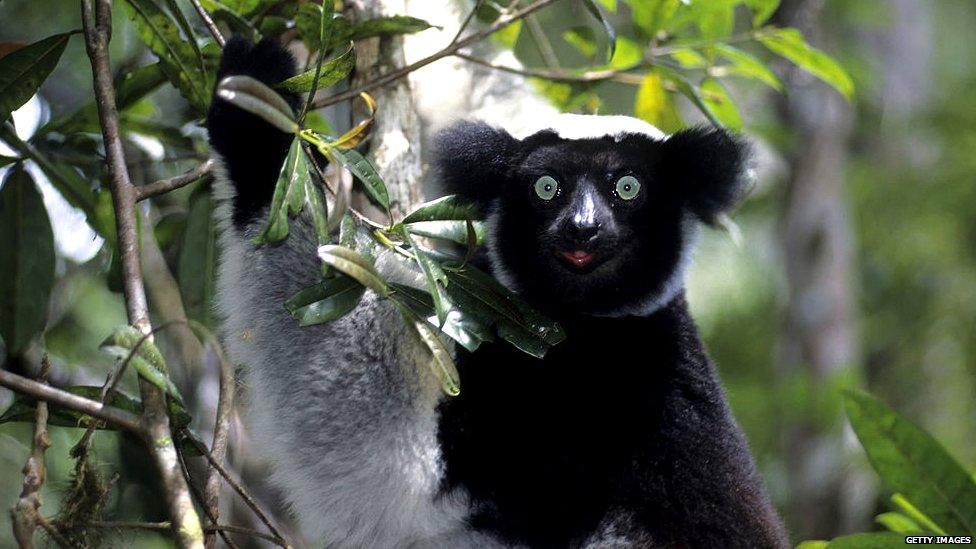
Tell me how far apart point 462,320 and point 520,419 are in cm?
75

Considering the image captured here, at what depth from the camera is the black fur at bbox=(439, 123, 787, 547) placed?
321cm

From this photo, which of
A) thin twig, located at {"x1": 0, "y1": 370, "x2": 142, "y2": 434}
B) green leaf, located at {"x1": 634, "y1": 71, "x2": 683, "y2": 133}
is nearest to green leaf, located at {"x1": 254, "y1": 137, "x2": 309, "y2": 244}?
thin twig, located at {"x1": 0, "y1": 370, "x2": 142, "y2": 434}

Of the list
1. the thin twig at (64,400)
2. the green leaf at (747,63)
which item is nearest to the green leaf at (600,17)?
the green leaf at (747,63)

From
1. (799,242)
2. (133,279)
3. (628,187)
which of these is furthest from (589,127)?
(799,242)

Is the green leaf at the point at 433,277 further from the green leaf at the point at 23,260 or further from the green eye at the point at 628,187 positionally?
the green leaf at the point at 23,260

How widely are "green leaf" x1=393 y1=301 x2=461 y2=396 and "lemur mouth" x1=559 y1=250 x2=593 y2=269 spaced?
0.86m

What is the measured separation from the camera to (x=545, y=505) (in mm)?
3248

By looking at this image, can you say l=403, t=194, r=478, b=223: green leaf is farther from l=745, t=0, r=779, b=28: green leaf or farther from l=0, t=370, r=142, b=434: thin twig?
l=745, t=0, r=779, b=28: green leaf

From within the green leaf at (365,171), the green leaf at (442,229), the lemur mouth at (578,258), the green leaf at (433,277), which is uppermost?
the green leaf at (365,171)

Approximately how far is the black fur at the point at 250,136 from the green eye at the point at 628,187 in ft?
3.62

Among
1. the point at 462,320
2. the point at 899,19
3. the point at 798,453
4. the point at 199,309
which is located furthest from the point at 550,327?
the point at 899,19

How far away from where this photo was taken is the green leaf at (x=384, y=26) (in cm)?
300

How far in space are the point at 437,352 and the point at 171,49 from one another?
4.38 ft

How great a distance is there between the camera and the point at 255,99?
2.15 metres
